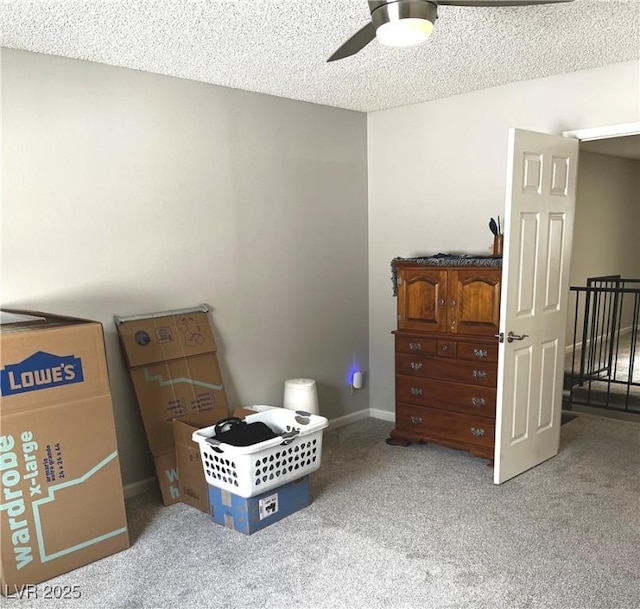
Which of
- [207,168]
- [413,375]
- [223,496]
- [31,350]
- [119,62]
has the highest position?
[119,62]

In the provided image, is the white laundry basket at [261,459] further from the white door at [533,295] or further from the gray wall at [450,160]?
the gray wall at [450,160]

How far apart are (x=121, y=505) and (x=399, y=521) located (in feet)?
4.59

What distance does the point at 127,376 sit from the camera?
3352mm

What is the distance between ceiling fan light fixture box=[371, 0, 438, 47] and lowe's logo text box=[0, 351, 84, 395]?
188 cm

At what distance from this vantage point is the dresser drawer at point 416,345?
3898 millimetres

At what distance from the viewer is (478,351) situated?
3.68 m

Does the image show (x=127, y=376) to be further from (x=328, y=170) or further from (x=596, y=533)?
(x=596, y=533)

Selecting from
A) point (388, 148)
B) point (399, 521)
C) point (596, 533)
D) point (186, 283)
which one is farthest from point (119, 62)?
point (596, 533)

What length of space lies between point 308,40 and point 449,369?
2.18 meters

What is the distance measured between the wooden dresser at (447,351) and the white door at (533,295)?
0.19m

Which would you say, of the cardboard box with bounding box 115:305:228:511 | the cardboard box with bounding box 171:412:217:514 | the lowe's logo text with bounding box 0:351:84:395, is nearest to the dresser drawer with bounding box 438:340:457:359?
the cardboard box with bounding box 115:305:228:511

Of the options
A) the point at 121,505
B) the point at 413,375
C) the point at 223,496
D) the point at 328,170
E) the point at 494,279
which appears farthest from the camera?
the point at 328,170

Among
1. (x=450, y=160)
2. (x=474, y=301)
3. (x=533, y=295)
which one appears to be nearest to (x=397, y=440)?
(x=474, y=301)

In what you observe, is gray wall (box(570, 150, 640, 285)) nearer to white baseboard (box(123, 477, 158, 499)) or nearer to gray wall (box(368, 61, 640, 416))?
gray wall (box(368, 61, 640, 416))
